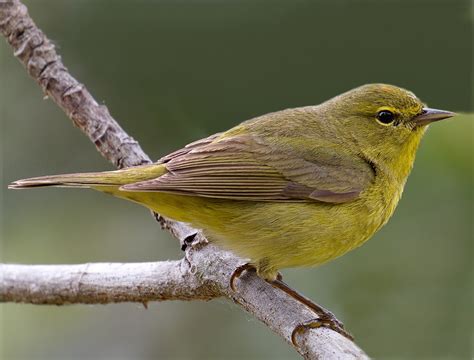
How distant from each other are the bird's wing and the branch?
0.95 feet

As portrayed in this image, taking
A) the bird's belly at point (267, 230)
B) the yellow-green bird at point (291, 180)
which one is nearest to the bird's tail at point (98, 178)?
the yellow-green bird at point (291, 180)

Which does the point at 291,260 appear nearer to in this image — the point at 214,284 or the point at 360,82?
the point at 214,284

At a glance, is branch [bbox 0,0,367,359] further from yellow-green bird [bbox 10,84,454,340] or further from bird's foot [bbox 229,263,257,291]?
yellow-green bird [bbox 10,84,454,340]

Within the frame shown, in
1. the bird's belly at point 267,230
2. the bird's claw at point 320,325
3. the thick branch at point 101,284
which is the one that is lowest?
the bird's claw at point 320,325

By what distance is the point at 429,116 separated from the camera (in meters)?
4.27

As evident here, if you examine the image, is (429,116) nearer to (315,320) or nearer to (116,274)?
(315,320)

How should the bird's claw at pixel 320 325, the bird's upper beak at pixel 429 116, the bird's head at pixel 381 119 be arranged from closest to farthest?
the bird's claw at pixel 320 325
the bird's upper beak at pixel 429 116
the bird's head at pixel 381 119

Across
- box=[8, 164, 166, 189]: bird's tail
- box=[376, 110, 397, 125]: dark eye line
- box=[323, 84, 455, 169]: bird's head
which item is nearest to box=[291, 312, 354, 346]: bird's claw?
box=[8, 164, 166, 189]: bird's tail

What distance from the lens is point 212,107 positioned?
4.46m

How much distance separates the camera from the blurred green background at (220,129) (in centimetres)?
384

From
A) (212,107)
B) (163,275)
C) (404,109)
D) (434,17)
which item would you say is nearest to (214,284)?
(163,275)

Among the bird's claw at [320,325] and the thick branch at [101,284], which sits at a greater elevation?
the thick branch at [101,284]

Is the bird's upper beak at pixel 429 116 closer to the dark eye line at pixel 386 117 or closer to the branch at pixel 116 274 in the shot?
the dark eye line at pixel 386 117

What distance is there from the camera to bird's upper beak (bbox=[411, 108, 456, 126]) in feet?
13.5
